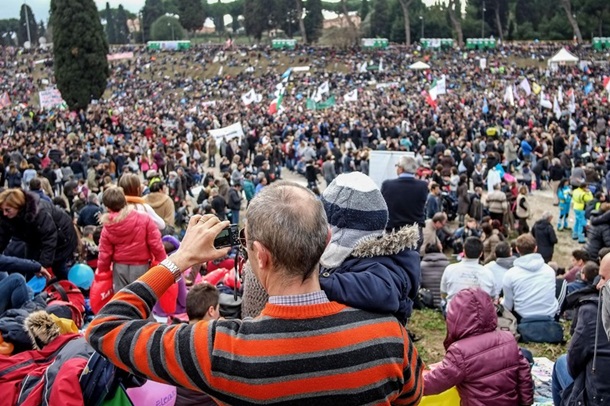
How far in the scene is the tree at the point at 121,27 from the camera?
95812 millimetres

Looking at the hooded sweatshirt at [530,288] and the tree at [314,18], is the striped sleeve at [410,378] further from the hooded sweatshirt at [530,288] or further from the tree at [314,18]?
the tree at [314,18]

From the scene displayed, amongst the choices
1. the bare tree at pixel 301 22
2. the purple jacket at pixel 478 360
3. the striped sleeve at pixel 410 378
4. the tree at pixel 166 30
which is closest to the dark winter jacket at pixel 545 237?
the purple jacket at pixel 478 360

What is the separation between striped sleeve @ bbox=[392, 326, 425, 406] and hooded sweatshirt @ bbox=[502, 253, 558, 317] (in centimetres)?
436

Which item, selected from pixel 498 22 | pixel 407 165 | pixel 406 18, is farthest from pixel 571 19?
pixel 407 165

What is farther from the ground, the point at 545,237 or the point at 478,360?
the point at 478,360

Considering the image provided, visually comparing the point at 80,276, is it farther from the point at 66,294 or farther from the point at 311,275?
the point at 311,275

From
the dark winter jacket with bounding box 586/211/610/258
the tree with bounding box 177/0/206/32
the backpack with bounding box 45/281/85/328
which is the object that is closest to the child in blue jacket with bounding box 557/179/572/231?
the dark winter jacket with bounding box 586/211/610/258

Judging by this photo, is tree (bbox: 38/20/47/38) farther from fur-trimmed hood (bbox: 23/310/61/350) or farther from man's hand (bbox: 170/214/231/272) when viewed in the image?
man's hand (bbox: 170/214/231/272)

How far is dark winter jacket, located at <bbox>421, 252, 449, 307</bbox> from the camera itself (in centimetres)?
703

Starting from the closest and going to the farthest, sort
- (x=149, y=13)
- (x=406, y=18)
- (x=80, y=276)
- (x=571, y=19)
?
(x=80, y=276) → (x=571, y=19) → (x=406, y=18) → (x=149, y=13)

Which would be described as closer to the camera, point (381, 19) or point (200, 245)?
point (200, 245)

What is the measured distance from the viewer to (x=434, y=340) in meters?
6.02

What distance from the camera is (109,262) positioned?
4754 millimetres

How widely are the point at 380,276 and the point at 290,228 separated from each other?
0.34m
